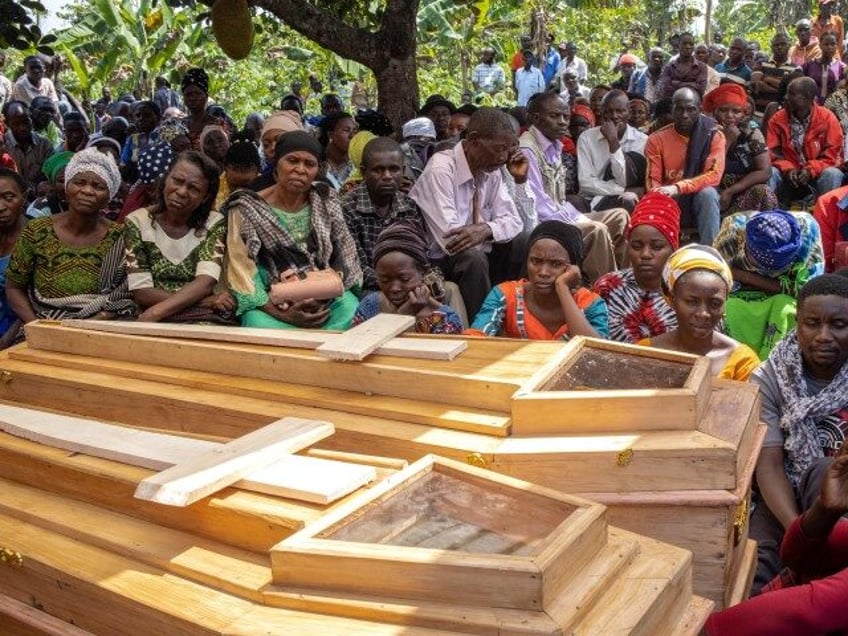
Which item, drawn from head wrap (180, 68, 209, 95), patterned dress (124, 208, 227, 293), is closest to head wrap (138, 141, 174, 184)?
patterned dress (124, 208, 227, 293)

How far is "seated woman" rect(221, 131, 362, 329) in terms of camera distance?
13.4 feet

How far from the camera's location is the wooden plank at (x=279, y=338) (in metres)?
2.72

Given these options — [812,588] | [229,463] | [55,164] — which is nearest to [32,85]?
[55,164]

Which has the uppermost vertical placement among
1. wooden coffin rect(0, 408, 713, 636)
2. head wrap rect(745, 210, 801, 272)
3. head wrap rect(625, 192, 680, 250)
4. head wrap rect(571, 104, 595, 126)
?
head wrap rect(571, 104, 595, 126)

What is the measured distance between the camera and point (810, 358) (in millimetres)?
2984

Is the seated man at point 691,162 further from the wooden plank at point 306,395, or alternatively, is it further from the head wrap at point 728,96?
the wooden plank at point 306,395

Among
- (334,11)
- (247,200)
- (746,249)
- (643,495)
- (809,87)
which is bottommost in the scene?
(643,495)

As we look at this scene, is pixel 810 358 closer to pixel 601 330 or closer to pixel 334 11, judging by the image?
pixel 601 330

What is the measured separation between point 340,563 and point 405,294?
7.30ft

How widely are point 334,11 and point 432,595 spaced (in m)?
6.43

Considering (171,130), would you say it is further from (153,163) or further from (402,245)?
(402,245)

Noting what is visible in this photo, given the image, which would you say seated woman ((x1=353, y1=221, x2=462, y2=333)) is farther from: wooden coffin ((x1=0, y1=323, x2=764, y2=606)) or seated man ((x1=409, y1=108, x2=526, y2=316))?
wooden coffin ((x1=0, y1=323, x2=764, y2=606))

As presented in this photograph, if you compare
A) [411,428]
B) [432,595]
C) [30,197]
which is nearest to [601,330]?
[411,428]

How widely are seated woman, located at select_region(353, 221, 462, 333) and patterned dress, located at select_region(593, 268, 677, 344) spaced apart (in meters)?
0.64
